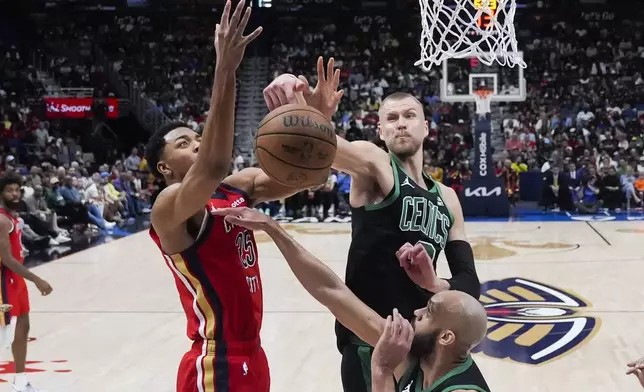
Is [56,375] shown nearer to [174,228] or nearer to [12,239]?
[12,239]

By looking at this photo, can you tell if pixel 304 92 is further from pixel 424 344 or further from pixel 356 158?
pixel 424 344

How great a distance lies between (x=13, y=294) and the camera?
15.5 ft

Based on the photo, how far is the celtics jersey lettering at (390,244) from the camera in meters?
2.87

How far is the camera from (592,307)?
6566mm

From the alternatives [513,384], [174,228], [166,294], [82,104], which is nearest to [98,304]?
[166,294]

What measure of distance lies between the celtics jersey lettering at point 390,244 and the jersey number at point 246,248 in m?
0.48

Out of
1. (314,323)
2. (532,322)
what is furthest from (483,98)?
(314,323)

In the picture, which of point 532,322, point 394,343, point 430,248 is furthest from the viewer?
point 532,322

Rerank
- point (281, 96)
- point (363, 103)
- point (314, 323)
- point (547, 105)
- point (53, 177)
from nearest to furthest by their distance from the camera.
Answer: point (281, 96) → point (314, 323) → point (53, 177) → point (547, 105) → point (363, 103)

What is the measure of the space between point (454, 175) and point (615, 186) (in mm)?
3667

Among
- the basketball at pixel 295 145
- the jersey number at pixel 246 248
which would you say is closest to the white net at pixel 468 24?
the jersey number at pixel 246 248

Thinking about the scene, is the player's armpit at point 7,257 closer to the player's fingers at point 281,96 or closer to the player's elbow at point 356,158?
the player's elbow at point 356,158

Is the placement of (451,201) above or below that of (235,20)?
below

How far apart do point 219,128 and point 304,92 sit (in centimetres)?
52
